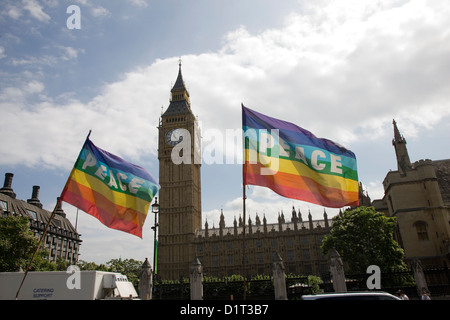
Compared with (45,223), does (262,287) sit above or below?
below

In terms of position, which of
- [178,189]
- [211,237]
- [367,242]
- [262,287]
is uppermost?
[178,189]

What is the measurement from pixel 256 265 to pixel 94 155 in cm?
6128

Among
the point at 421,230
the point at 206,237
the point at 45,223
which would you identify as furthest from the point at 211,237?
the point at 421,230

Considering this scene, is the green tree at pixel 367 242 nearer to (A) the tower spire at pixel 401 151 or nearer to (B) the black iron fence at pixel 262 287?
(B) the black iron fence at pixel 262 287

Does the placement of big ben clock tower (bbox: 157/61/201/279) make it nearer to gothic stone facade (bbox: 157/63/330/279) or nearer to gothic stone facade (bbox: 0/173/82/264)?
gothic stone facade (bbox: 157/63/330/279)

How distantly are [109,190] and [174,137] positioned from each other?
6762cm

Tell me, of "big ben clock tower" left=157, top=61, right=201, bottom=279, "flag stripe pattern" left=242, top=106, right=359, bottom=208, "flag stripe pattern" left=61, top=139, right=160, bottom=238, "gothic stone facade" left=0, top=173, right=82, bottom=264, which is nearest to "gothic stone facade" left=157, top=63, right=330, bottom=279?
"big ben clock tower" left=157, top=61, right=201, bottom=279

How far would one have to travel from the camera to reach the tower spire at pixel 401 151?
39175 mm

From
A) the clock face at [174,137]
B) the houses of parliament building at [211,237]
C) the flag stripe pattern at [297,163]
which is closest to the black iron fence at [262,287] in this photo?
the flag stripe pattern at [297,163]

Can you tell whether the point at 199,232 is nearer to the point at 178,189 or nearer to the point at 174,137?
the point at 178,189

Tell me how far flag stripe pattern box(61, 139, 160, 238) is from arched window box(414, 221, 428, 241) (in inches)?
1306

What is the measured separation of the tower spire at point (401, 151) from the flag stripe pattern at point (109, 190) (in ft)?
118

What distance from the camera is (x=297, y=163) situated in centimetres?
1157
